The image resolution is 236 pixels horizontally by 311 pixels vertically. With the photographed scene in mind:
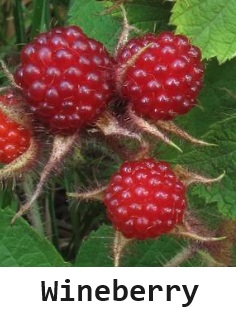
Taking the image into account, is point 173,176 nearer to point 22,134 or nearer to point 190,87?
point 190,87

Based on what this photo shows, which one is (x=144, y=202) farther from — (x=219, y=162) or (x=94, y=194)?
(x=219, y=162)

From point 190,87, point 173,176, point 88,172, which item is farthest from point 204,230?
point 88,172

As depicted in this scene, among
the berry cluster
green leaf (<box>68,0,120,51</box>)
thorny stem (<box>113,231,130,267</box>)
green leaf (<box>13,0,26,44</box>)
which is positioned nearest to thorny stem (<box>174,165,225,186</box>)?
the berry cluster

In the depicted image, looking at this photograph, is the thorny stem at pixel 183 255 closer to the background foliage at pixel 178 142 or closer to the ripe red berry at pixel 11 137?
the background foliage at pixel 178 142

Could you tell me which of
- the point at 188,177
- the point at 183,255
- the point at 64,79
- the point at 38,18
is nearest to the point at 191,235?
the point at 188,177

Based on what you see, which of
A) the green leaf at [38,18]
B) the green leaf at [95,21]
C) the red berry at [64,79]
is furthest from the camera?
the green leaf at [38,18]

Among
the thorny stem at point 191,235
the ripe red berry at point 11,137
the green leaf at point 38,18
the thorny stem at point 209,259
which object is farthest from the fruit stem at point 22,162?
the green leaf at point 38,18
